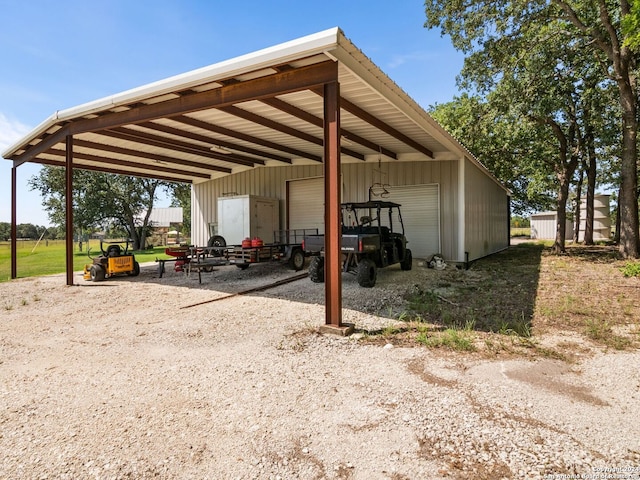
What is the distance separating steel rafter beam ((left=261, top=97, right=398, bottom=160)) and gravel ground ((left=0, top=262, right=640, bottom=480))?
4.18 metres

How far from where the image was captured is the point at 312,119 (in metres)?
7.89

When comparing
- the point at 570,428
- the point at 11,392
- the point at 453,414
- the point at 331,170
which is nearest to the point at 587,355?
the point at 570,428

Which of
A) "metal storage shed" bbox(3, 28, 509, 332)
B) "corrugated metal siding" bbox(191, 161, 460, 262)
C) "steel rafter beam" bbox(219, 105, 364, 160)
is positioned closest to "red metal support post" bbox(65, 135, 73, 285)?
"metal storage shed" bbox(3, 28, 509, 332)

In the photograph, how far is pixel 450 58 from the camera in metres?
15.0

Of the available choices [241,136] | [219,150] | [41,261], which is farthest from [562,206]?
[41,261]

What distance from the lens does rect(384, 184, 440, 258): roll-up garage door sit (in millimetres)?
11203

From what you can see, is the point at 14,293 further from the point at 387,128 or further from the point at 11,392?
the point at 387,128

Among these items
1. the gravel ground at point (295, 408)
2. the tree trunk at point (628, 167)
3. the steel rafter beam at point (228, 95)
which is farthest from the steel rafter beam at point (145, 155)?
the tree trunk at point (628, 167)

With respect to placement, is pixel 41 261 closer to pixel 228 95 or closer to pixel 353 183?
pixel 353 183

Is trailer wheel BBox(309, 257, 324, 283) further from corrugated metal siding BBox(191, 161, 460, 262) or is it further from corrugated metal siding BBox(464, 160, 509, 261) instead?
corrugated metal siding BBox(464, 160, 509, 261)

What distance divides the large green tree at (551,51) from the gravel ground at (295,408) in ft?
38.7

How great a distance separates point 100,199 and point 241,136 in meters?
22.2

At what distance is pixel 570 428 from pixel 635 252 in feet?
42.9

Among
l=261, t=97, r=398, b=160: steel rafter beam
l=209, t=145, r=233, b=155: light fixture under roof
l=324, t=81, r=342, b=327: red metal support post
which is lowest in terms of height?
l=324, t=81, r=342, b=327: red metal support post
